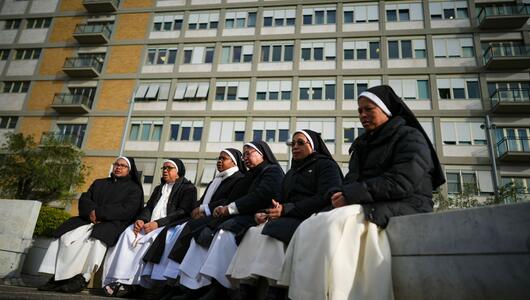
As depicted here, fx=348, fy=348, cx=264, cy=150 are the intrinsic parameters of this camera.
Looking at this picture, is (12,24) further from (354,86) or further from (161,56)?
(354,86)

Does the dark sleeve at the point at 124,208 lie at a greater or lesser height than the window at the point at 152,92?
lesser

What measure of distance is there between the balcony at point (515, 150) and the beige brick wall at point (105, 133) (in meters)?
24.3

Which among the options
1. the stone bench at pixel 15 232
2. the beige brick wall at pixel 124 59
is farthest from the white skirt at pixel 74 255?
the beige brick wall at pixel 124 59

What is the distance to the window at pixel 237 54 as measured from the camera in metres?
25.6

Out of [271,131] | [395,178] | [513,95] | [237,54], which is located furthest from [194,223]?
[237,54]

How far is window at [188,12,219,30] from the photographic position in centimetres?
2708

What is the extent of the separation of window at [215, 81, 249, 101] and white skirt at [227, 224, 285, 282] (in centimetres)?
2140

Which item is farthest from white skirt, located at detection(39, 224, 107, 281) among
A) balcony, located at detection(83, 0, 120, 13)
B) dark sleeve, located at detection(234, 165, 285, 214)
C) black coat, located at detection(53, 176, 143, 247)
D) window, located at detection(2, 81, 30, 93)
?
balcony, located at detection(83, 0, 120, 13)

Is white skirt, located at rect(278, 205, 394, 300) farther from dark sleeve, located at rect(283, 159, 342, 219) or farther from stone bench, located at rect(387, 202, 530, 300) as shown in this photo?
dark sleeve, located at rect(283, 159, 342, 219)

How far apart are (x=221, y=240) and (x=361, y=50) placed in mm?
22724

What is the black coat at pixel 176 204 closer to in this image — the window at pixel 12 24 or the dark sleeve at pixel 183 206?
the dark sleeve at pixel 183 206

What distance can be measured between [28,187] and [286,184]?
70.5 ft

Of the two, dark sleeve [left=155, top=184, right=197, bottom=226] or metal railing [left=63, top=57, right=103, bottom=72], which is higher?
metal railing [left=63, top=57, right=103, bottom=72]

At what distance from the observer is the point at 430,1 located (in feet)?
78.6
